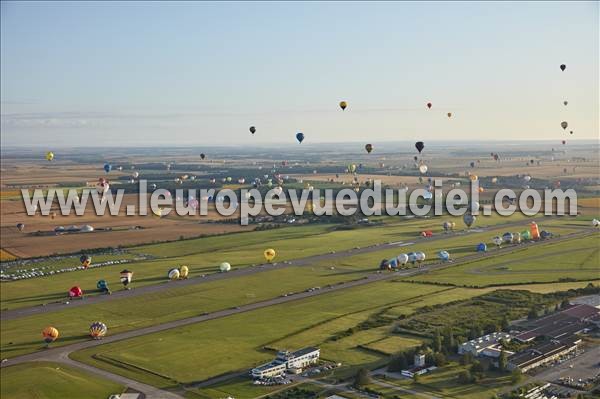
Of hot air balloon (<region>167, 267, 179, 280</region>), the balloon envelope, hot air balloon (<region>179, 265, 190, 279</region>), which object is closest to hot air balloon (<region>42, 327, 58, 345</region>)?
hot air balloon (<region>167, 267, 179, 280</region>)

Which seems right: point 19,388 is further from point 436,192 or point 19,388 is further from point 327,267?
point 436,192

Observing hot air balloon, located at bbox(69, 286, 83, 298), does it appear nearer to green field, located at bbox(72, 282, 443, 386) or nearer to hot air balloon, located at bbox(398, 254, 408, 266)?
green field, located at bbox(72, 282, 443, 386)

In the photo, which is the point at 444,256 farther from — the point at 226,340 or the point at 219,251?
the point at 226,340

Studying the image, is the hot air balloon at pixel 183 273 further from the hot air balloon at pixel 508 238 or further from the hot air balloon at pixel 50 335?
the hot air balloon at pixel 508 238

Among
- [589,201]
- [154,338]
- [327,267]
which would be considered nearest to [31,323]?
[154,338]

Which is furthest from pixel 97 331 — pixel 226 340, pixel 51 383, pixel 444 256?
pixel 444 256
